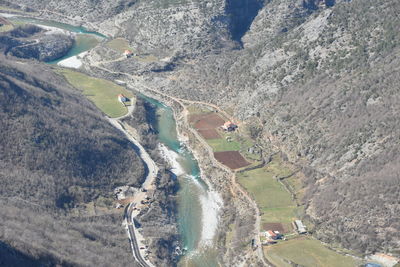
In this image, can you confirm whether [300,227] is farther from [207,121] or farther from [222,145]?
[207,121]

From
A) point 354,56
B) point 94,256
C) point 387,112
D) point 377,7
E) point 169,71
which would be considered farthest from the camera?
point 169,71

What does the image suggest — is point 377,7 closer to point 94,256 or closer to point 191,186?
point 191,186

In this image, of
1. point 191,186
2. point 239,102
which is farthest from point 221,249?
point 239,102

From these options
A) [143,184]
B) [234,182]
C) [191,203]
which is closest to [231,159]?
[234,182]

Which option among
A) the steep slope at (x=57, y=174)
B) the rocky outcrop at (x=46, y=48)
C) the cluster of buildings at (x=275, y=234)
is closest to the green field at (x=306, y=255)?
the cluster of buildings at (x=275, y=234)

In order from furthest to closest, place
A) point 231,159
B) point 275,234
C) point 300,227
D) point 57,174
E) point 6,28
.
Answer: point 6,28, point 231,159, point 57,174, point 300,227, point 275,234

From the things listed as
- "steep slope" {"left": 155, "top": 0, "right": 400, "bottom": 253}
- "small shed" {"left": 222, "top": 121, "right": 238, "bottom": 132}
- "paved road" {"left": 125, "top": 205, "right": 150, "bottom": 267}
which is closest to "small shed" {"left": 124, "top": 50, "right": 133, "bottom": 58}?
"steep slope" {"left": 155, "top": 0, "right": 400, "bottom": 253}
